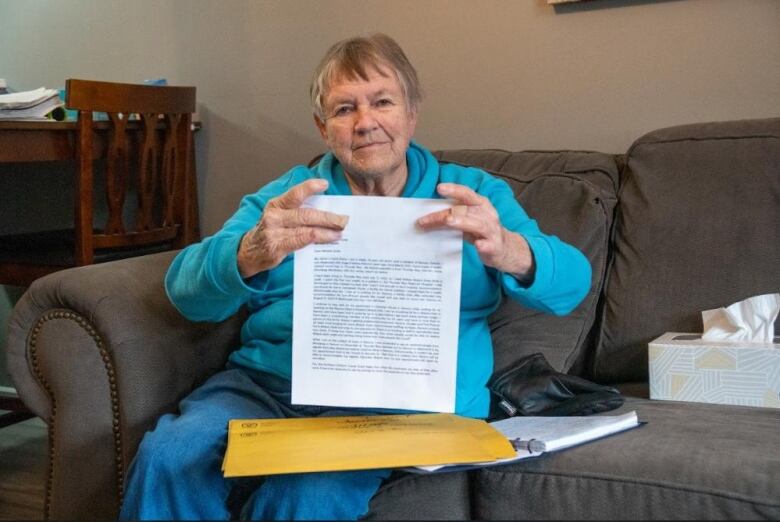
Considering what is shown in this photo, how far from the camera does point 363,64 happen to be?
151 centimetres

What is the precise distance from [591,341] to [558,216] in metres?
0.27

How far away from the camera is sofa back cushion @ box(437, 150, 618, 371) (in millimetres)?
1720

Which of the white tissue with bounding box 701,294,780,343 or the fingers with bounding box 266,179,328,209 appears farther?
the white tissue with bounding box 701,294,780,343

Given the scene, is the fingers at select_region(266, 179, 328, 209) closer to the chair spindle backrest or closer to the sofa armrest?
the sofa armrest

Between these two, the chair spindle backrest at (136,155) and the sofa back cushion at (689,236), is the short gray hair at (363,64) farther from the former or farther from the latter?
the chair spindle backrest at (136,155)

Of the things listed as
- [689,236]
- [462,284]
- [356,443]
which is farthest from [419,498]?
[689,236]

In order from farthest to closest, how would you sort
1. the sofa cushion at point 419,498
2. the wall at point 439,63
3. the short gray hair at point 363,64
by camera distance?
1. the wall at point 439,63
2. the short gray hair at point 363,64
3. the sofa cushion at point 419,498

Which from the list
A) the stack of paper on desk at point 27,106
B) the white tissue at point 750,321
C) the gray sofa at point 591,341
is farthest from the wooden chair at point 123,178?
the white tissue at point 750,321

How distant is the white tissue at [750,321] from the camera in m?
1.61

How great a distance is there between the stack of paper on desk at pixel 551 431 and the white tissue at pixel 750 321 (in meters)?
0.30

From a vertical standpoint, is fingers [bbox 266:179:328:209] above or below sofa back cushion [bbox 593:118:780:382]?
above

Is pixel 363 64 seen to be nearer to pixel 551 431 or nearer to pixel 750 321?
pixel 551 431

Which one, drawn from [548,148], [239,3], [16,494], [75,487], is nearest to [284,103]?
[239,3]

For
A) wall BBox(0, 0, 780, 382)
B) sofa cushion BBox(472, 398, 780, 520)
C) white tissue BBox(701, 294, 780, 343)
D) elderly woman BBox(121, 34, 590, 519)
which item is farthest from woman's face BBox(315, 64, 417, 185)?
wall BBox(0, 0, 780, 382)
